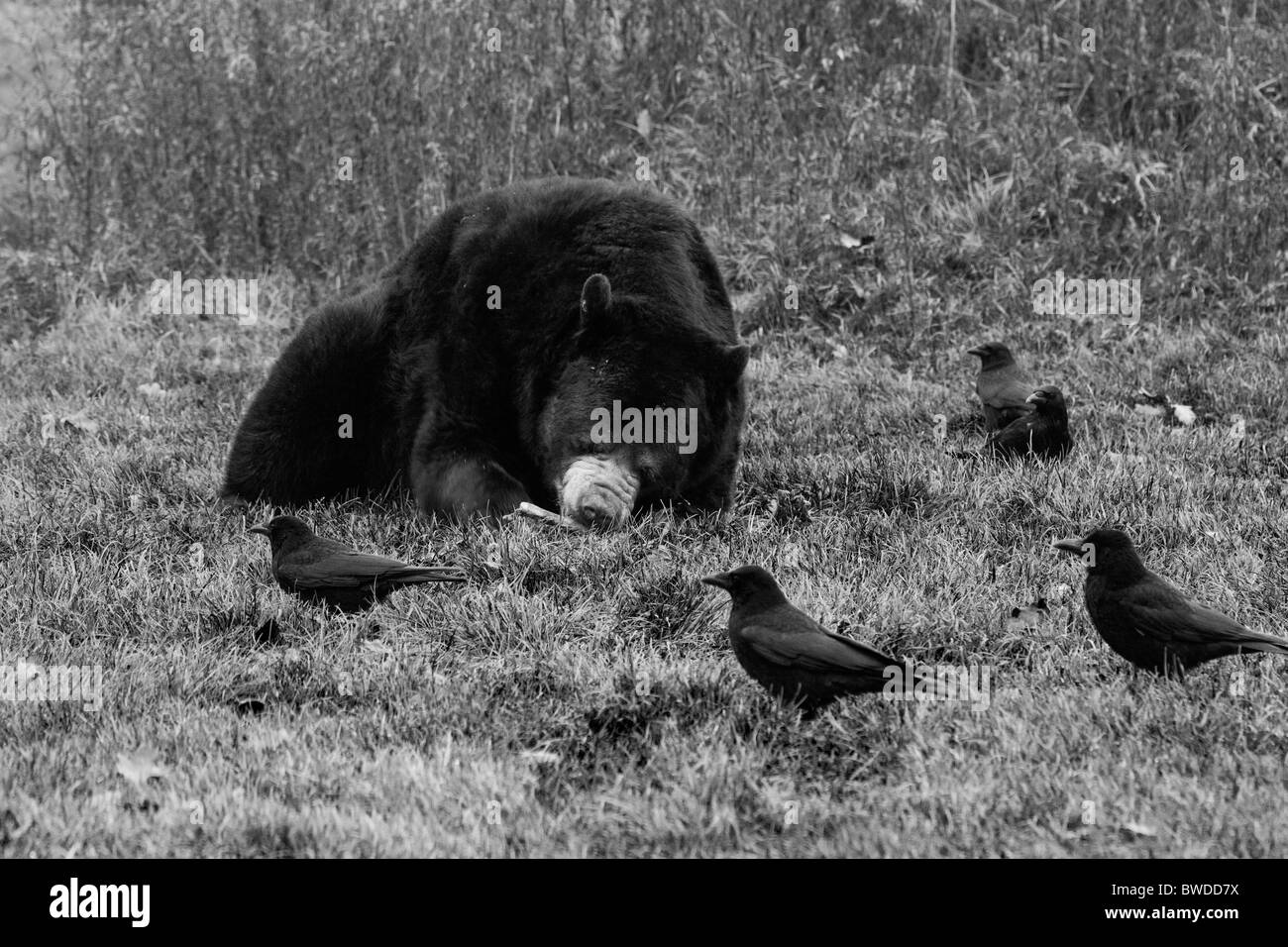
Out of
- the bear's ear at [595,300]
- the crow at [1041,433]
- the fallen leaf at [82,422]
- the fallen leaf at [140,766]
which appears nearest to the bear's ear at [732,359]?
the bear's ear at [595,300]

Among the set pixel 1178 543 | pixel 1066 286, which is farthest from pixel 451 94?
pixel 1178 543

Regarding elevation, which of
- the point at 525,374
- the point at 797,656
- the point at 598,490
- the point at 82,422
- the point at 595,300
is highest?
the point at 595,300

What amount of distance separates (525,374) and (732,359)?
35.1 inches

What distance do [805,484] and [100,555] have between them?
309cm

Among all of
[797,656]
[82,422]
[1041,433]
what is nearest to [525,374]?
[1041,433]

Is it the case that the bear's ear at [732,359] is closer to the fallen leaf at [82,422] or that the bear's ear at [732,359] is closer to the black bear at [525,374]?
the black bear at [525,374]

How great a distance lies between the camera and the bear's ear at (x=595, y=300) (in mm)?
6223

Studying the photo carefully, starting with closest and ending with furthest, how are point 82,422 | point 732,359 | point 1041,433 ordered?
point 732,359
point 1041,433
point 82,422

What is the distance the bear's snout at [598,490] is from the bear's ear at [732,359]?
2.17 feet

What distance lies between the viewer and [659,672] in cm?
466

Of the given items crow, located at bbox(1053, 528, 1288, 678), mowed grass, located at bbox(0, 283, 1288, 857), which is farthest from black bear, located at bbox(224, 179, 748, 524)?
crow, located at bbox(1053, 528, 1288, 678)

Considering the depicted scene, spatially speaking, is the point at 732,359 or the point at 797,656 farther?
the point at 732,359

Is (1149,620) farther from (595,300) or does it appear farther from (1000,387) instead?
(1000,387)

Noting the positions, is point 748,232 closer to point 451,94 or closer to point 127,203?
point 451,94
